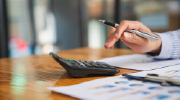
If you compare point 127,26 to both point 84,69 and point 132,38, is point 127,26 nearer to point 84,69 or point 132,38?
point 132,38

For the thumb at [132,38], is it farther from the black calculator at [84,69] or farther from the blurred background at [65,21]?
the blurred background at [65,21]

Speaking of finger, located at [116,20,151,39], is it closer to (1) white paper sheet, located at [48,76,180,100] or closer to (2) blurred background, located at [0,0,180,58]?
(1) white paper sheet, located at [48,76,180,100]

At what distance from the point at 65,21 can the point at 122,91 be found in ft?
11.0

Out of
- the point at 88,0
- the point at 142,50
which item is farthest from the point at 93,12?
the point at 142,50

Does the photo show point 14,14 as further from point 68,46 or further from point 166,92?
point 166,92

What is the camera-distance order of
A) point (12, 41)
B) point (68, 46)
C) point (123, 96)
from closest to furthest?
point (123, 96), point (12, 41), point (68, 46)

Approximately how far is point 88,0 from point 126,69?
282cm

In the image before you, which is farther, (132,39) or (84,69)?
(132,39)

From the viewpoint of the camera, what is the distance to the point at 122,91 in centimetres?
30

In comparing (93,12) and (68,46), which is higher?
(93,12)

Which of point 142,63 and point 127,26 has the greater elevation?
point 127,26

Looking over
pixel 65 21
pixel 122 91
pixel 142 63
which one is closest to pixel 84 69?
pixel 122 91

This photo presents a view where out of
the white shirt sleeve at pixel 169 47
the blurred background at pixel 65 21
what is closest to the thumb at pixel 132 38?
the white shirt sleeve at pixel 169 47

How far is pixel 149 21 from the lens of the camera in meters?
2.59
